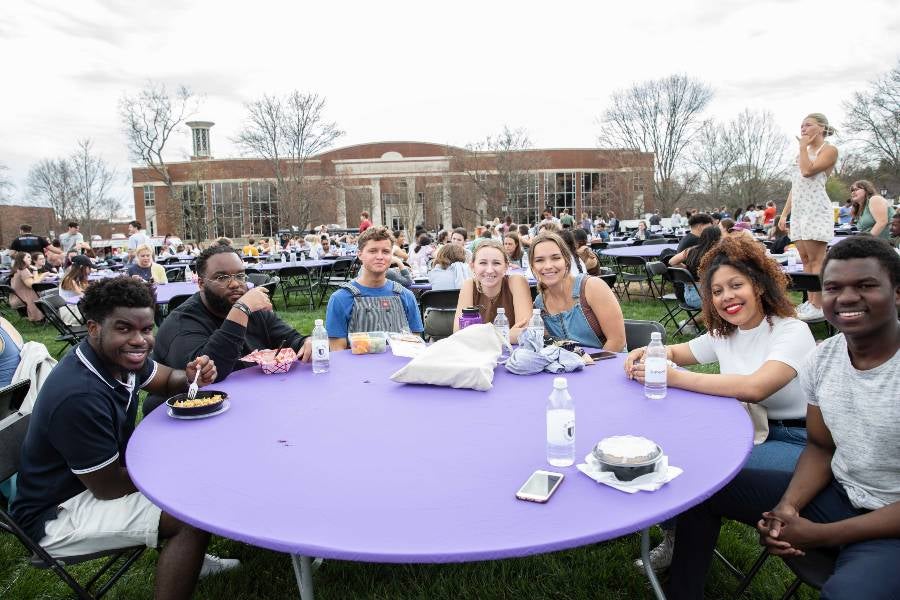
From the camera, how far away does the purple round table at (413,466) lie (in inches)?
53.2

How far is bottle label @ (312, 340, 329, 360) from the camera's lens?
2973 mm

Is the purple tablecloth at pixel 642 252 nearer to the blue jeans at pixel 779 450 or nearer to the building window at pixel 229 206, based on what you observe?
→ the blue jeans at pixel 779 450

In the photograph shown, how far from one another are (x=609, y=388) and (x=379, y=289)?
2061mm

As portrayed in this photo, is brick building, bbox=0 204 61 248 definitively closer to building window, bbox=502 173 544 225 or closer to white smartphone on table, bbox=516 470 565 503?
building window, bbox=502 173 544 225

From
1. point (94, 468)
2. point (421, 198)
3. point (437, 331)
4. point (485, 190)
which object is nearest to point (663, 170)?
point (485, 190)

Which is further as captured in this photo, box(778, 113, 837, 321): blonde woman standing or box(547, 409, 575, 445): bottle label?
box(778, 113, 837, 321): blonde woman standing

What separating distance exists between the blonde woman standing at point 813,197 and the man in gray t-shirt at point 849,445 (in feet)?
16.1

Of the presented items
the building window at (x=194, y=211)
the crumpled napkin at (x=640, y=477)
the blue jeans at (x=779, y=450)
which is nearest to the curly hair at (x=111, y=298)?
the crumpled napkin at (x=640, y=477)

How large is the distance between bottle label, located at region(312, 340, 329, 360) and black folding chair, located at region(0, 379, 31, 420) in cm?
121

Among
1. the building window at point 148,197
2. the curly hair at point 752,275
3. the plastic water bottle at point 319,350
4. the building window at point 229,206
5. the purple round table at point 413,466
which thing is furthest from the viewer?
the building window at point 148,197

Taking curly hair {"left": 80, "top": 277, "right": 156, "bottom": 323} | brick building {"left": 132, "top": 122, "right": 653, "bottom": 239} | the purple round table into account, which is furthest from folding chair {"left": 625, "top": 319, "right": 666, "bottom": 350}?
brick building {"left": 132, "top": 122, "right": 653, "bottom": 239}

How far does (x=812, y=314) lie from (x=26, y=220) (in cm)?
4875

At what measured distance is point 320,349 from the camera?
2980 mm

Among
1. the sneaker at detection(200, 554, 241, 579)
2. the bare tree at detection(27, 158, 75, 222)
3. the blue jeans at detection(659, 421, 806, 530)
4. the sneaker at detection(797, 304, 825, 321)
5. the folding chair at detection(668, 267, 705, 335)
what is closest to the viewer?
the blue jeans at detection(659, 421, 806, 530)
